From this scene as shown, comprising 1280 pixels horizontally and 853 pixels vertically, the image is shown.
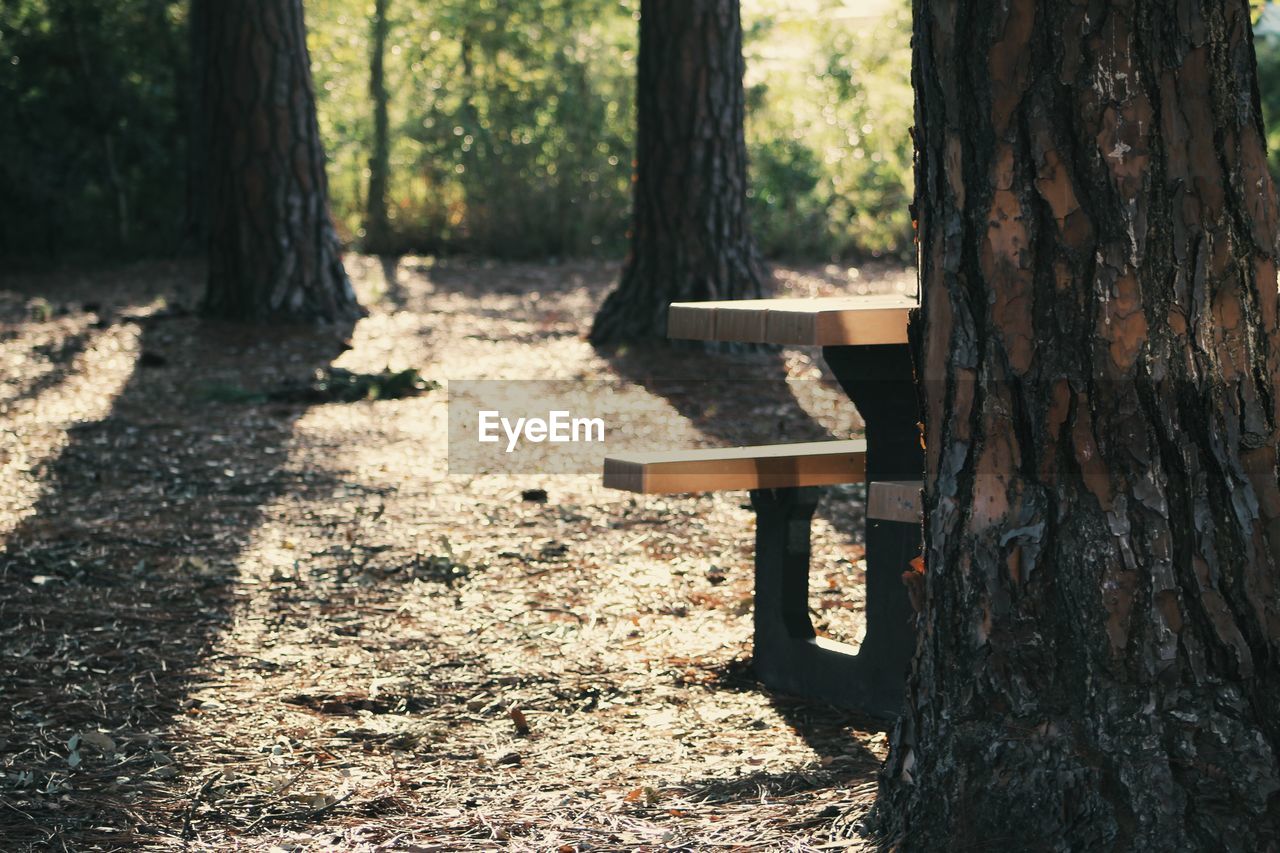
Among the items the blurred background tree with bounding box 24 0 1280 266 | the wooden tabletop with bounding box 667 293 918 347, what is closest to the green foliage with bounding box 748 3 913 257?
the blurred background tree with bounding box 24 0 1280 266

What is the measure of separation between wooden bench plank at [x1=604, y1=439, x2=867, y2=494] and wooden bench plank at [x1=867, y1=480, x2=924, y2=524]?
0.44 m

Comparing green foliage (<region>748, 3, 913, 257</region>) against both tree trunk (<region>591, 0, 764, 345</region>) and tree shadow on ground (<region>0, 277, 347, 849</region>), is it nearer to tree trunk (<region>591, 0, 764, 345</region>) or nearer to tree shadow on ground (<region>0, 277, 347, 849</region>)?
tree trunk (<region>591, 0, 764, 345</region>)

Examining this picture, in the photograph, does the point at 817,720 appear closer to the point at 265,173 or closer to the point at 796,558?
the point at 796,558

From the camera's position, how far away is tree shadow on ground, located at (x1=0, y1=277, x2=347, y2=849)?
2.94 m

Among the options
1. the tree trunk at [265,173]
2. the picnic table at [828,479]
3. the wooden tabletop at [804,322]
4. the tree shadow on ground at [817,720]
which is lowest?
the tree shadow on ground at [817,720]

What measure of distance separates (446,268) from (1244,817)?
12.7 m

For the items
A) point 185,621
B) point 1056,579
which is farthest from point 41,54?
point 1056,579

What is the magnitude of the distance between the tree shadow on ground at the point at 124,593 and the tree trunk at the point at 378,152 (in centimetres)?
794

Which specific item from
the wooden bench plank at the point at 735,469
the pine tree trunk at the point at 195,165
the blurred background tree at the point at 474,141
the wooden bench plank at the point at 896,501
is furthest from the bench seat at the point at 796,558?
the blurred background tree at the point at 474,141

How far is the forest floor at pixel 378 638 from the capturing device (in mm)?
2814

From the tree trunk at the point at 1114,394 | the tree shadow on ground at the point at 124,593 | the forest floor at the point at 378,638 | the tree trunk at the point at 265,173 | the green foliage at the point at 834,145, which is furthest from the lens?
the green foliage at the point at 834,145

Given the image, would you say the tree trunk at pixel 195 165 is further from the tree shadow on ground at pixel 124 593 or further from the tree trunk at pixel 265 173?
the tree shadow on ground at pixel 124 593

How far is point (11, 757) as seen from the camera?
309cm

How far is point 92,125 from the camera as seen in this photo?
14719 mm
